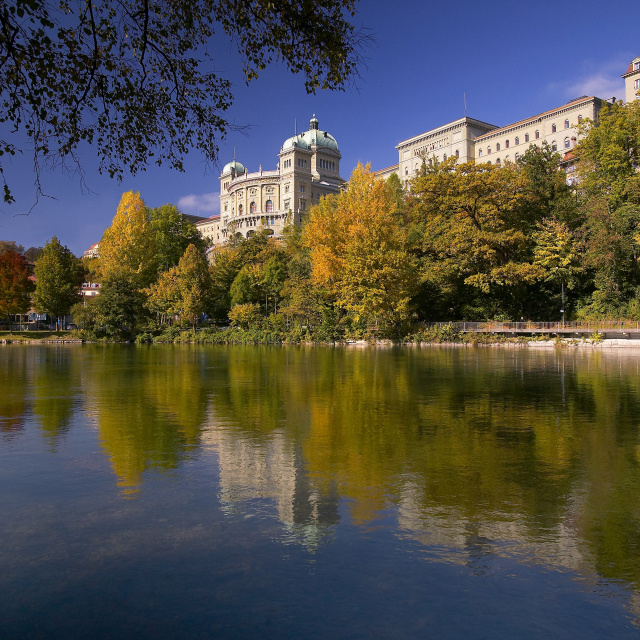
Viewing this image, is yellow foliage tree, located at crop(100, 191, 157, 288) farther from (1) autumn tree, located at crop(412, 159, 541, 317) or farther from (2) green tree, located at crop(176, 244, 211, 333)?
(1) autumn tree, located at crop(412, 159, 541, 317)

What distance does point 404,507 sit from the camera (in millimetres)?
4852

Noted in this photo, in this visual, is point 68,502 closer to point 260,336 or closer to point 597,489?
point 597,489

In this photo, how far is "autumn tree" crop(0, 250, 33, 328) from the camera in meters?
58.4

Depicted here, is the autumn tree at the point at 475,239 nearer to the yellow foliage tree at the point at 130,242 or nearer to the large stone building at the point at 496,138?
the large stone building at the point at 496,138

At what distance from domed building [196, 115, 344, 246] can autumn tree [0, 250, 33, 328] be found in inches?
2048

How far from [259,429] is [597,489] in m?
4.82

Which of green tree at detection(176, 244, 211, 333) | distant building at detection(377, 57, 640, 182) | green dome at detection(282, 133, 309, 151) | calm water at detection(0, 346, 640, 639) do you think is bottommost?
calm water at detection(0, 346, 640, 639)

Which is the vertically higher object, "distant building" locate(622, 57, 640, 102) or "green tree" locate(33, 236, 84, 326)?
"distant building" locate(622, 57, 640, 102)

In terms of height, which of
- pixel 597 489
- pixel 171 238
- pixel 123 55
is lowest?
pixel 597 489

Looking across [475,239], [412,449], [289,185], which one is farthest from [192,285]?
[289,185]

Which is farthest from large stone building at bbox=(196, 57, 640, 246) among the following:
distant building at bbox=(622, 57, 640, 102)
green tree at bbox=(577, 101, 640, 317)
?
green tree at bbox=(577, 101, 640, 317)

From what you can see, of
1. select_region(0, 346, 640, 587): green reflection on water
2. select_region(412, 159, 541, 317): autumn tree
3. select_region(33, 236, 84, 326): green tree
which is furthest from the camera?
select_region(33, 236, 84, 326): green tree

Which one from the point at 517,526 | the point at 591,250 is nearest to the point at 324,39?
the point at 517,526

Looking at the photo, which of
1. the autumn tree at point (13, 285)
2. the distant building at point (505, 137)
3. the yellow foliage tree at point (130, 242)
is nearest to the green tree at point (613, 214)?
the distant building at point (505, 137)
